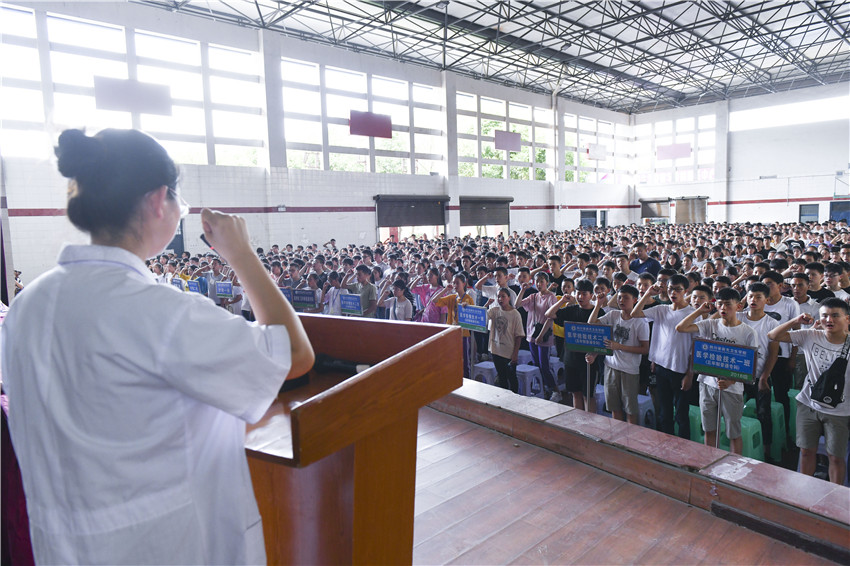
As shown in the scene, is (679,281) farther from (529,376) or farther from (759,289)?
(529,376)

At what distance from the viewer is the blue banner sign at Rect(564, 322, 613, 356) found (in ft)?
13.6

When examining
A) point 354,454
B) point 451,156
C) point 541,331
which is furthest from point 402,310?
point 451,156

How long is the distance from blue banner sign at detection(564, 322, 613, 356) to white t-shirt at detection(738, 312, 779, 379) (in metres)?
1.11

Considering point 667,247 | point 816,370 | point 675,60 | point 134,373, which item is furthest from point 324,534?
point 675,60

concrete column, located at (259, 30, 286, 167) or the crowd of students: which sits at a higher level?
concrete column, located at (259, 30, 286, 167)

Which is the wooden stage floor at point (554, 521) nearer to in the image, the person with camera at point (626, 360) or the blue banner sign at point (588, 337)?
the blue banner sign at point (588, 337)

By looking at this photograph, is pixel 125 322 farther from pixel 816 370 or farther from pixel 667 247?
pixel 667 247

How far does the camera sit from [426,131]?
20516 mm

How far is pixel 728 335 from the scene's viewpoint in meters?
4.02

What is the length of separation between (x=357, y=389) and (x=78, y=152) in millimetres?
763

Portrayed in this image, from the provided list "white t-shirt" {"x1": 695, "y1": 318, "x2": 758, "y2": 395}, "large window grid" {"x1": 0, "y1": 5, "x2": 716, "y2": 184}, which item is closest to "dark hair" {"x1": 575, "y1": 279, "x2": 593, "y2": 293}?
"white t-shirt" {"x1": 695, "y1": 318, "x2": 758, "y2": 395}

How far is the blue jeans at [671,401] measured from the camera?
427 cm

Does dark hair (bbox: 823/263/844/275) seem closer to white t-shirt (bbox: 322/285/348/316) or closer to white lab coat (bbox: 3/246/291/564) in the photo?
white t-shirt (bbox: 322/285/348/316)

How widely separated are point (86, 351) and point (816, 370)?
424cm
